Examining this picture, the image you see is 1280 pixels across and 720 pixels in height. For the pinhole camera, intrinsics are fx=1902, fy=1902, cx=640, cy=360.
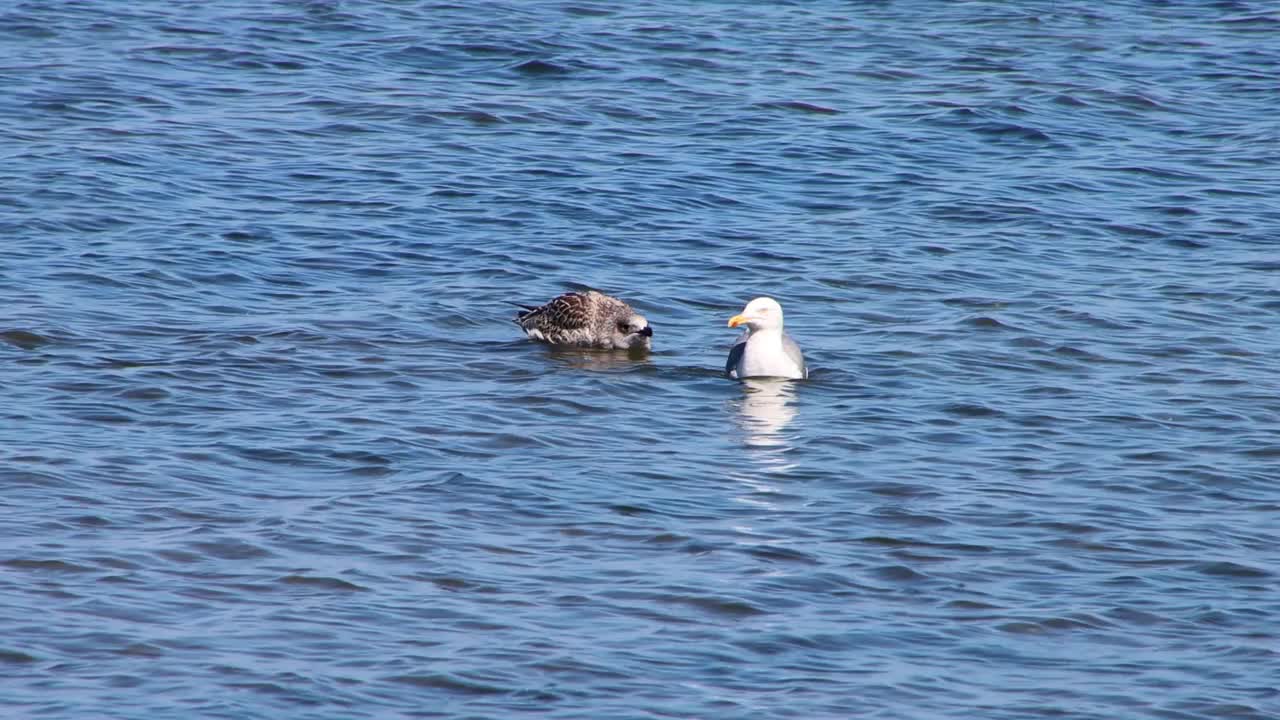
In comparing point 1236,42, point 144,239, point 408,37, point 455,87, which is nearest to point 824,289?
point 144,239

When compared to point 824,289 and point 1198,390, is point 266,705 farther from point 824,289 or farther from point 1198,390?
point 824,289

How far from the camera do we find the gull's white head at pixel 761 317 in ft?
45.2

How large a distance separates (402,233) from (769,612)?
9116mm

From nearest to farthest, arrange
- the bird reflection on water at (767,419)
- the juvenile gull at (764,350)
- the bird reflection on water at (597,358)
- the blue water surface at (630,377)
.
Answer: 1. the blue water surface at (630,377)
2. the bird reflection on water at (767,419)
3. the juvenile gull at (764,350)
4. the bird reflection on water at (597,358)

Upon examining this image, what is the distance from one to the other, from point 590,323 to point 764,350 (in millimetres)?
1532

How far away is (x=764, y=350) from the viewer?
13555 millimetres

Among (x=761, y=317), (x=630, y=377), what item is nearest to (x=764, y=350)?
(x=761, y=317)

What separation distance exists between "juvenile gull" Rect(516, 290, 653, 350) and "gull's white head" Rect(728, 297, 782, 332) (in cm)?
86

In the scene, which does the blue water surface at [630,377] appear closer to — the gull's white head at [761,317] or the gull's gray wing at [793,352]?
the gull's gray wing at [793,352]

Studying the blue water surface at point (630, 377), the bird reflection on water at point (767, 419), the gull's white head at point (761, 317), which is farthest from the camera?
the gull's white head at point (761, 317)

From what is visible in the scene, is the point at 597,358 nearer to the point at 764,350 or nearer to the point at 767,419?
the point at 764,350

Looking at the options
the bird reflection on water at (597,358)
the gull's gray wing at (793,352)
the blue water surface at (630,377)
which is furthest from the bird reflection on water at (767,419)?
the bird reflection on water at (597,358)

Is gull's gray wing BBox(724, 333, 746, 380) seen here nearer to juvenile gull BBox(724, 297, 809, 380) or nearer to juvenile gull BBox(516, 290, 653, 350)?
juvenile gull BBox(724, 297, 809, 380)

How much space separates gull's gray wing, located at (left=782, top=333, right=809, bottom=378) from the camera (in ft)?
44.5
